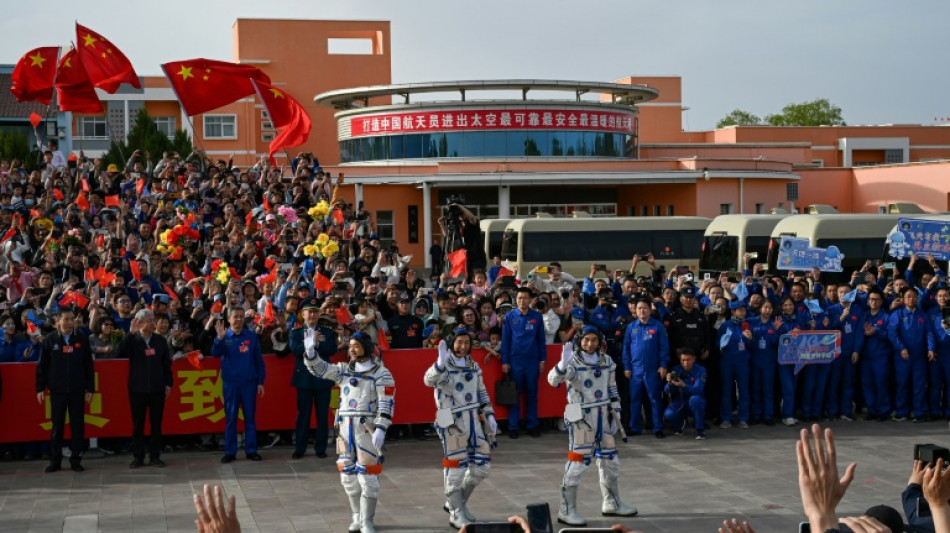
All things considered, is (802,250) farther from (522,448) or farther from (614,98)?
(614,98)

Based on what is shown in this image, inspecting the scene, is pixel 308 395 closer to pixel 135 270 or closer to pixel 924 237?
pixel 135 270

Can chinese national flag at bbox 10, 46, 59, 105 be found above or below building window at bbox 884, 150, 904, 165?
below

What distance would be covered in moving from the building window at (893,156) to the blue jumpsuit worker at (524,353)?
49.5 m

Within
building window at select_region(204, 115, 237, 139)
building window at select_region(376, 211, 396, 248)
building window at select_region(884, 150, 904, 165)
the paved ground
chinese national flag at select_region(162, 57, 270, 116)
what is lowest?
the paved ground

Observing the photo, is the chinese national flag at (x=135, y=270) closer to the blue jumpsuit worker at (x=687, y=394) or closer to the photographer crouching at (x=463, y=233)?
the photographer crouching at (x=463, y=233)

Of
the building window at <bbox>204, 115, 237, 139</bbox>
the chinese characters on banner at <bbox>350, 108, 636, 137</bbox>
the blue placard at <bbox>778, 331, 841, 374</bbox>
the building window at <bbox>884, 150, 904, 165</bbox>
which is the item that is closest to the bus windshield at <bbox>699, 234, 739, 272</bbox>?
the chinese characters on banner at <bbox>350, 108, 636, 137</bbox>

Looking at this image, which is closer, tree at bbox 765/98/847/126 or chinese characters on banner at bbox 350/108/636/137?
chinese characters on banner at bbox 350/108/636/137

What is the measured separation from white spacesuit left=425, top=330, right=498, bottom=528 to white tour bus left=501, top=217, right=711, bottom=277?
23.8 meters

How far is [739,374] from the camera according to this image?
16094 mm

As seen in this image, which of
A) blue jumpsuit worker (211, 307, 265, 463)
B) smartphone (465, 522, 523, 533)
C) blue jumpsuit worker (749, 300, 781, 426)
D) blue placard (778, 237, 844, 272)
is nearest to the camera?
Answer: smartphone (465, 522, 523, 533)

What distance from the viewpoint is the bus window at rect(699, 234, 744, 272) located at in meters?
32.6

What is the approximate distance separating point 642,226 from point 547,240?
10.7 ft

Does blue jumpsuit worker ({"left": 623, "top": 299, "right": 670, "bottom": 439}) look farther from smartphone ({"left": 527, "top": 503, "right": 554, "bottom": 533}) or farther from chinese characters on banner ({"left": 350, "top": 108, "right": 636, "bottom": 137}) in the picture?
chinese characters on banner ({"left": 350, "top": 108, "right": 636, "bottom": 137})

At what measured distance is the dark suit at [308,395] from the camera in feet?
46.2
